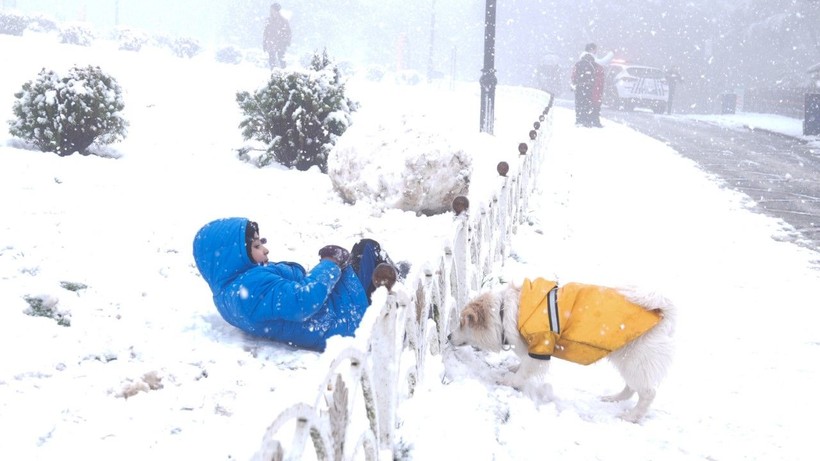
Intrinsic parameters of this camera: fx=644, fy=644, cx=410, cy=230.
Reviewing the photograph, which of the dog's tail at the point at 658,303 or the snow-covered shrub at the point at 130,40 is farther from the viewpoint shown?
the snow-covered shrub at the point at 130,40

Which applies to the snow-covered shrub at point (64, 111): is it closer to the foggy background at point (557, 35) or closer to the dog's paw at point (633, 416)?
the dog's paw at point (633, 416)

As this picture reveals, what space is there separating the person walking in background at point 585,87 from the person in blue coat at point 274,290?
17292mm

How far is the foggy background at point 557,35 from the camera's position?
113ft

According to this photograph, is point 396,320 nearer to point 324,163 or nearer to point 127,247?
point 127,247

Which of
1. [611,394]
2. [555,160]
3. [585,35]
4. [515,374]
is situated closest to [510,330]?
[515,374]

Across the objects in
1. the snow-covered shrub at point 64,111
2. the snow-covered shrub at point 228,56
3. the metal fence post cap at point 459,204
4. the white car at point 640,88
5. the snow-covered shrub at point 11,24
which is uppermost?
the snow-covered shrub at point 11,24

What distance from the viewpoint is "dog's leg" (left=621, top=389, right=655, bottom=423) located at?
11.9ft

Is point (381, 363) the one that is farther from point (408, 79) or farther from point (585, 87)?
point (408, 79)

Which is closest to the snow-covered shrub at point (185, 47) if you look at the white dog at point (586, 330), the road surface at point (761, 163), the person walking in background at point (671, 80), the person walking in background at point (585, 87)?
the person walking in background at point (585, 87)

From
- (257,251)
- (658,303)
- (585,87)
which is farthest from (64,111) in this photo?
(585,87)

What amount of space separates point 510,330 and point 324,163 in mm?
6265

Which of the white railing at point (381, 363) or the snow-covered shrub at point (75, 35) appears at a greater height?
the snow-covered shrub at point (75, 35)

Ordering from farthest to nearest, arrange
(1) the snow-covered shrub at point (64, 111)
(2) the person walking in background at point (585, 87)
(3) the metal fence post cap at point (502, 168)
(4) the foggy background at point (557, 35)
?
1. (4) the foggy background at point (557, 35)
2. (2) the person walking in background at point (585, 87)
3. (1) the snow-covered shrub at point (64, 111)
4. (3) the metal fence post cap at point (502, 168)

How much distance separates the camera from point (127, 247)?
539cm
